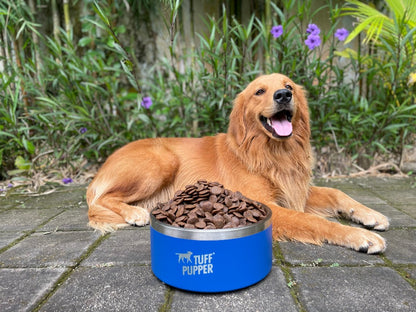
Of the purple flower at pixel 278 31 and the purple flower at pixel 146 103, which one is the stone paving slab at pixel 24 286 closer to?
the purple flower at pixel 146 103

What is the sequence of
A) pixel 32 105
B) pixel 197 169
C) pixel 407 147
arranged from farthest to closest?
pixel 32 105, pixel 407 147, pixel 197 169

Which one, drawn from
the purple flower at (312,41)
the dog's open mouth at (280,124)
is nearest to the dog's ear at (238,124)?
the dog's open mouth at (280,124)

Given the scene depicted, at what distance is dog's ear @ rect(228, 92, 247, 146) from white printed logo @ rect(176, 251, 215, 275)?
1.28 metres

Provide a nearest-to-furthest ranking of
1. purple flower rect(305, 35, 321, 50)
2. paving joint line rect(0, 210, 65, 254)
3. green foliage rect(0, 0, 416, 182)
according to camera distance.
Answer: paving joint line rect(0, 210, 65, 254)
purple flower rect(305, 35, 321, 50)
green foliage rect(0, 0, 416, 182)

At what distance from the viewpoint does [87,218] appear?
2.43 meters

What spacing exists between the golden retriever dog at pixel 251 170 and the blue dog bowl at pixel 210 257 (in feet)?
2.13

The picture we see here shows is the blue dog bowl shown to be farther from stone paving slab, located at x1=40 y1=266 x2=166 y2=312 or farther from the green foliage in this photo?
the green foliage

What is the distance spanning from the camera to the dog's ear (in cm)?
245

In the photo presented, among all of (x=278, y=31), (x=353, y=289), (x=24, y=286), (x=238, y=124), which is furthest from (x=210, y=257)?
(x=278, y=31)

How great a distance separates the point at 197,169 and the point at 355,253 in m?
1.33

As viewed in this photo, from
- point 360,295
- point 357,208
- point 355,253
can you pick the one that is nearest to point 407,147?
point 357,208

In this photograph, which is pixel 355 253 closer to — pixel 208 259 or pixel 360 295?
pixel 360 295

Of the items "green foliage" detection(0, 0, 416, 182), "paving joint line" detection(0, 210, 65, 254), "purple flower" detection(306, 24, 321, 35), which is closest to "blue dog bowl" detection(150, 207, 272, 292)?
"paving joint line" detection(0, 210, 65, 254)

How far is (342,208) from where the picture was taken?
2312mm
